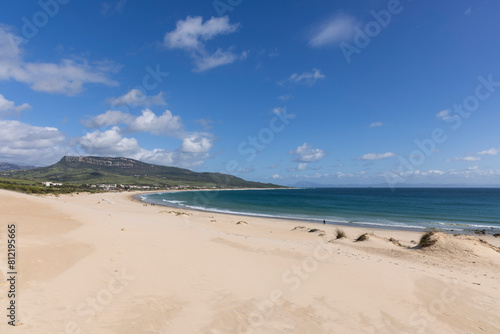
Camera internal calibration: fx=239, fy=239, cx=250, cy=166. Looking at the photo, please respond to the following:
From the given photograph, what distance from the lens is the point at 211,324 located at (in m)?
6.46

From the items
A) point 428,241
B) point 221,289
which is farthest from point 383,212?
point 221,289

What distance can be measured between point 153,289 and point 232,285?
9.16 feet

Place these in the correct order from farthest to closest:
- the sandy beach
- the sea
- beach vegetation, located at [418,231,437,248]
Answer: the sea → beach vegetation, located at [418,231,437,248] → the sandy beach

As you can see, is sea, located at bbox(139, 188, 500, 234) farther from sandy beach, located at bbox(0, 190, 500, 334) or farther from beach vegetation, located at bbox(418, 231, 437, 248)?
sandy beach, located at bbox(0, 190, 500, 334)

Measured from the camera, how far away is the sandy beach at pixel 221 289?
6.44 metres

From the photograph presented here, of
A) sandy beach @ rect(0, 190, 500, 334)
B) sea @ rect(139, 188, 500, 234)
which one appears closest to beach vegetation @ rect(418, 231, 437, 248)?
sandy beach @ rect(0, 190, 500, 334)

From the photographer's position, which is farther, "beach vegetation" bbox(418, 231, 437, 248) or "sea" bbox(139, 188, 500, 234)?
"sea" bbox(139, 188, 500, 234)

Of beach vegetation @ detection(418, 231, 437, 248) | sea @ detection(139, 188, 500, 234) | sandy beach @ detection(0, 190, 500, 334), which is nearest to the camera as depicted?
sandy beach @ detection(0, 190, 500, 334)

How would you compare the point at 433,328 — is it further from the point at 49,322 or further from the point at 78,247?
the point at 78,247

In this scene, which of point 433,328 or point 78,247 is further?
point 78,247

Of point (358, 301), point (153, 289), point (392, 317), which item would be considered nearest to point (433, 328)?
point (392, 317)

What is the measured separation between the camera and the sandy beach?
6441mm

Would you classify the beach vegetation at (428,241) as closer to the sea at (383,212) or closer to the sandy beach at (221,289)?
the sandy beach at (221,289)

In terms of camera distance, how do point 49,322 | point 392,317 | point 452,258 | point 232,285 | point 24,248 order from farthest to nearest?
point 452,258 < point 24,248 < point 232,285 < point 392,317 < point 49,322
